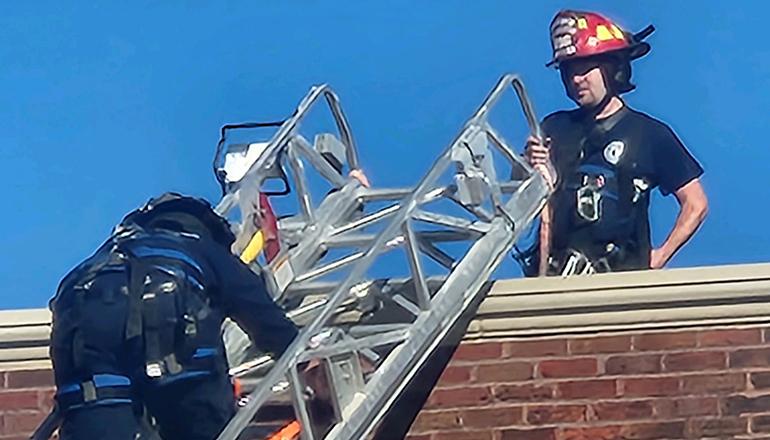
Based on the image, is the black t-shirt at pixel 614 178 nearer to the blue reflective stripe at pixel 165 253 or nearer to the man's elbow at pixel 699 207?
the man's elbow at pixel 699 207

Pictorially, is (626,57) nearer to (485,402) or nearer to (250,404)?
(485,402)

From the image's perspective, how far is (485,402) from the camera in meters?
6.90

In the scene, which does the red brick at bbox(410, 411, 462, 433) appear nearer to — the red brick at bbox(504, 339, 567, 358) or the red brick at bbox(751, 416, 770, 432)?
the red brick at bbox(504, 339, 567, 358)

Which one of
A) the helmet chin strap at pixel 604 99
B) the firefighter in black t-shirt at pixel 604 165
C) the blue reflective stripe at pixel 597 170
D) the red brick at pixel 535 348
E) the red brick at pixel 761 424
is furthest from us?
the helmet chin strap at pixel 604 99

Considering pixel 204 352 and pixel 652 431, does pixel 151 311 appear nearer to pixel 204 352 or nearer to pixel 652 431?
pixel 204 352

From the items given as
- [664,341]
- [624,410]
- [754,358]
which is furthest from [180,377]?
[754,358]

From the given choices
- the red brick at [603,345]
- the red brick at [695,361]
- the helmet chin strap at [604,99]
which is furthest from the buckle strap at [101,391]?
the helmet chin strap at [604,99]

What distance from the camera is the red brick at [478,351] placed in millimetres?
6930

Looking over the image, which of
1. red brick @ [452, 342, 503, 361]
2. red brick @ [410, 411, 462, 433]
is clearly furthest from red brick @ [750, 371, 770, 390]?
red brick @ [410, 411, 462, 433]

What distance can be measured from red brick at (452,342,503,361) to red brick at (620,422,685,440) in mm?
630

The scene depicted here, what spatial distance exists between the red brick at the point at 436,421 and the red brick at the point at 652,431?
28.1 inches

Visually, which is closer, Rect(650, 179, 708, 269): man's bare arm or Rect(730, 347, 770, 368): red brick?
Rect(730, 347, 770, 368): red brick

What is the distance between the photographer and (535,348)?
6.91 m

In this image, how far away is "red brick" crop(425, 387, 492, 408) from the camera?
6.91 m
